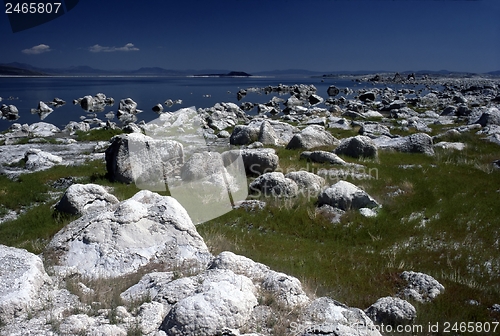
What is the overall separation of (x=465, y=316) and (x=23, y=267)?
866 centimetres

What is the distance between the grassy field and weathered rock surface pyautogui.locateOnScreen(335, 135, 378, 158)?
3.28m

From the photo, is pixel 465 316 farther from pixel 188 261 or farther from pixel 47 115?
pixel 47 115

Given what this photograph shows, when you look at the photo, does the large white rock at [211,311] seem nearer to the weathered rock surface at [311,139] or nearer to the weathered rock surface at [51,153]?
the weathered rock surface at [51,153]

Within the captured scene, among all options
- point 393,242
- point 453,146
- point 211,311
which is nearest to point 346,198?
point 393,242

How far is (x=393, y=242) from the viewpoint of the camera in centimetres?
1191

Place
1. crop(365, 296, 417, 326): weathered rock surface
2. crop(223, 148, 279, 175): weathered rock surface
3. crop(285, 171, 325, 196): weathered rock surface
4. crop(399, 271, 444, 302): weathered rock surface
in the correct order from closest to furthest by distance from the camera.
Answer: crop(365, 296, 417, 326): weathered rock surface, crop(399, 271, 444, 302): weathered rock surface, crop(285, 171, 325, 196): weathered rock surface, crop(223, 148, 279, 175): weathered rock surface

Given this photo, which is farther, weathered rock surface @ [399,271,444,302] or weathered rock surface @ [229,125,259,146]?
weathered rock surface @ [229,125,259,146]

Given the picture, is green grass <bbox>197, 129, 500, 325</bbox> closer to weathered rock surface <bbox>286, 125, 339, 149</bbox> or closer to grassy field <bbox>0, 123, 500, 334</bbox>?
grassy field <bbox>0, 123, 500, 334</bbox>

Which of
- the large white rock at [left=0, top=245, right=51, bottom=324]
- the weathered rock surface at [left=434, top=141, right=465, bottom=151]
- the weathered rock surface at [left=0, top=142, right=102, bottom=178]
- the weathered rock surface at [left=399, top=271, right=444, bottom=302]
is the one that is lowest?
the weathered rock surface at [left=0, top=142, right=102, bottom=178]

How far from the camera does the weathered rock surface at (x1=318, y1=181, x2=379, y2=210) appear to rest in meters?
14.1

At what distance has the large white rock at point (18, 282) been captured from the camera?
597 centimetres

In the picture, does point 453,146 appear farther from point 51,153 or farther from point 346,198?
point 51,153

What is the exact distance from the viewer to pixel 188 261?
29.1 feet

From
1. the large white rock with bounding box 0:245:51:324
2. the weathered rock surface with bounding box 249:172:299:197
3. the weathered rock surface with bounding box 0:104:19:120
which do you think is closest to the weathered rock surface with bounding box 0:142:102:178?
the weathered rock surface with bounding box 249:172:299:197
